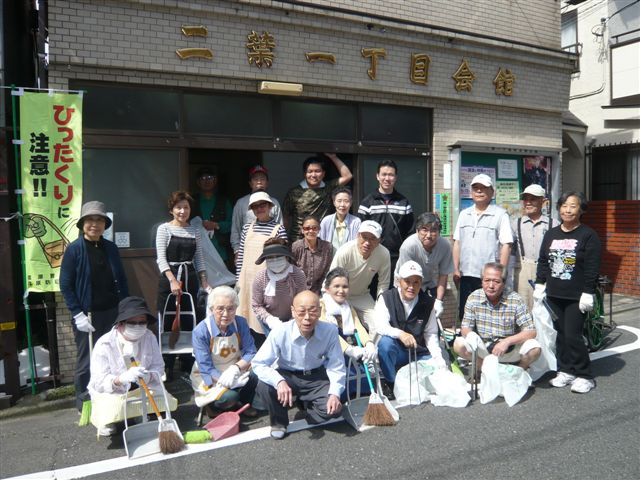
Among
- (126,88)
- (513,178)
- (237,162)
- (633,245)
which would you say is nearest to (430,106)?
(513,178)

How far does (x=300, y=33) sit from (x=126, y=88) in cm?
231

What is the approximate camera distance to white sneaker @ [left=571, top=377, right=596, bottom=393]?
15.9 feet

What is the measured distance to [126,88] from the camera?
595 centimetres

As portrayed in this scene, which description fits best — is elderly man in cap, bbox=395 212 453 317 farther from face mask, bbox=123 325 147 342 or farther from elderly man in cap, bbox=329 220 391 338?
face mask, bbox=123 325 147 342

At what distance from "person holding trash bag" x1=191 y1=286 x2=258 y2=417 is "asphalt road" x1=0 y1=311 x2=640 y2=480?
291 mm

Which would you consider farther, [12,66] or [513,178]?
[513,178]

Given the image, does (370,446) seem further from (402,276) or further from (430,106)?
(430,106)

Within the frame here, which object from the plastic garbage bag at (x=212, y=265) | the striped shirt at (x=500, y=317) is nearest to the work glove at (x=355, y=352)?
the striped shirt at (x=500, y=317)

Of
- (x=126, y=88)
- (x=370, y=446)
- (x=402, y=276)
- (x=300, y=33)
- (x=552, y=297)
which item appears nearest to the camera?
(x=370, y=446)

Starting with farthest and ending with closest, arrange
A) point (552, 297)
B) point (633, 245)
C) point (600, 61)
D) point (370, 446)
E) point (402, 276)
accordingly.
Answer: point (600, 61)
point (633, 245)
point (552, 297)
point (402, 276)
point (370, 446)

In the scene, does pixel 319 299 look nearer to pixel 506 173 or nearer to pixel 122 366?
pixel 122 366

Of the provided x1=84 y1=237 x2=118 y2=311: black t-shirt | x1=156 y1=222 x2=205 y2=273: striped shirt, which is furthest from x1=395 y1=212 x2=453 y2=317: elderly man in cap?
x1=84 y1=237 x2=118 y2=311: black t-shirt

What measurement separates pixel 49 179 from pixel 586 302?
5289mm

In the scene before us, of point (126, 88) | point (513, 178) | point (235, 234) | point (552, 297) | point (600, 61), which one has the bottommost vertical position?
point (552, 297)
